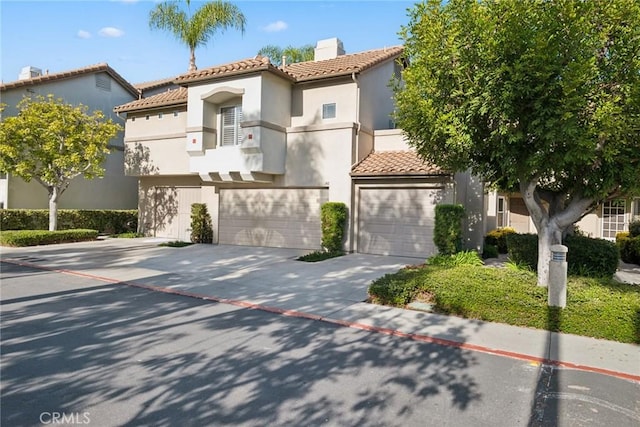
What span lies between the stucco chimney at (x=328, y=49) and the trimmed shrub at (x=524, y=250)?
1199 cm

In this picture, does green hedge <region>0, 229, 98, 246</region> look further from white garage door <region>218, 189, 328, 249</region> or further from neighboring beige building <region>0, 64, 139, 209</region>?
white garage door <region>218, 189, 328, 249</region>

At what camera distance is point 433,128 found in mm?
7820

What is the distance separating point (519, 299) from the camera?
6859 mm

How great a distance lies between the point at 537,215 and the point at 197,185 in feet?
48.0

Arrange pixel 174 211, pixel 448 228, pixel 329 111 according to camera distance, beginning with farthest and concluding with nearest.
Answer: pixel 174 211
pixel 329 111
pixel 448 228

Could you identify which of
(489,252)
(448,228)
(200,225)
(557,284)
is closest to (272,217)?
(200,225)

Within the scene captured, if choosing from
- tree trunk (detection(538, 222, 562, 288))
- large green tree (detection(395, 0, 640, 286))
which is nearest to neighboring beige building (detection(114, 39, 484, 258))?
tree trunk (detection(538, 222, 562, 288))

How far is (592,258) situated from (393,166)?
6.57m

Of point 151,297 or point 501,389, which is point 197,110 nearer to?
point 151,297

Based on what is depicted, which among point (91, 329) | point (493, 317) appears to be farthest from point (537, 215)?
point (91, 329)

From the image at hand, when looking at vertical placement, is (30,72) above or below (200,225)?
above

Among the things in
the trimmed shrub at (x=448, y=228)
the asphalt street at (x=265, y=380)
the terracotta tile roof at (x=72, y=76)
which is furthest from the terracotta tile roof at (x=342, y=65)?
the terracotta tile roof at (x=72, y=76)
